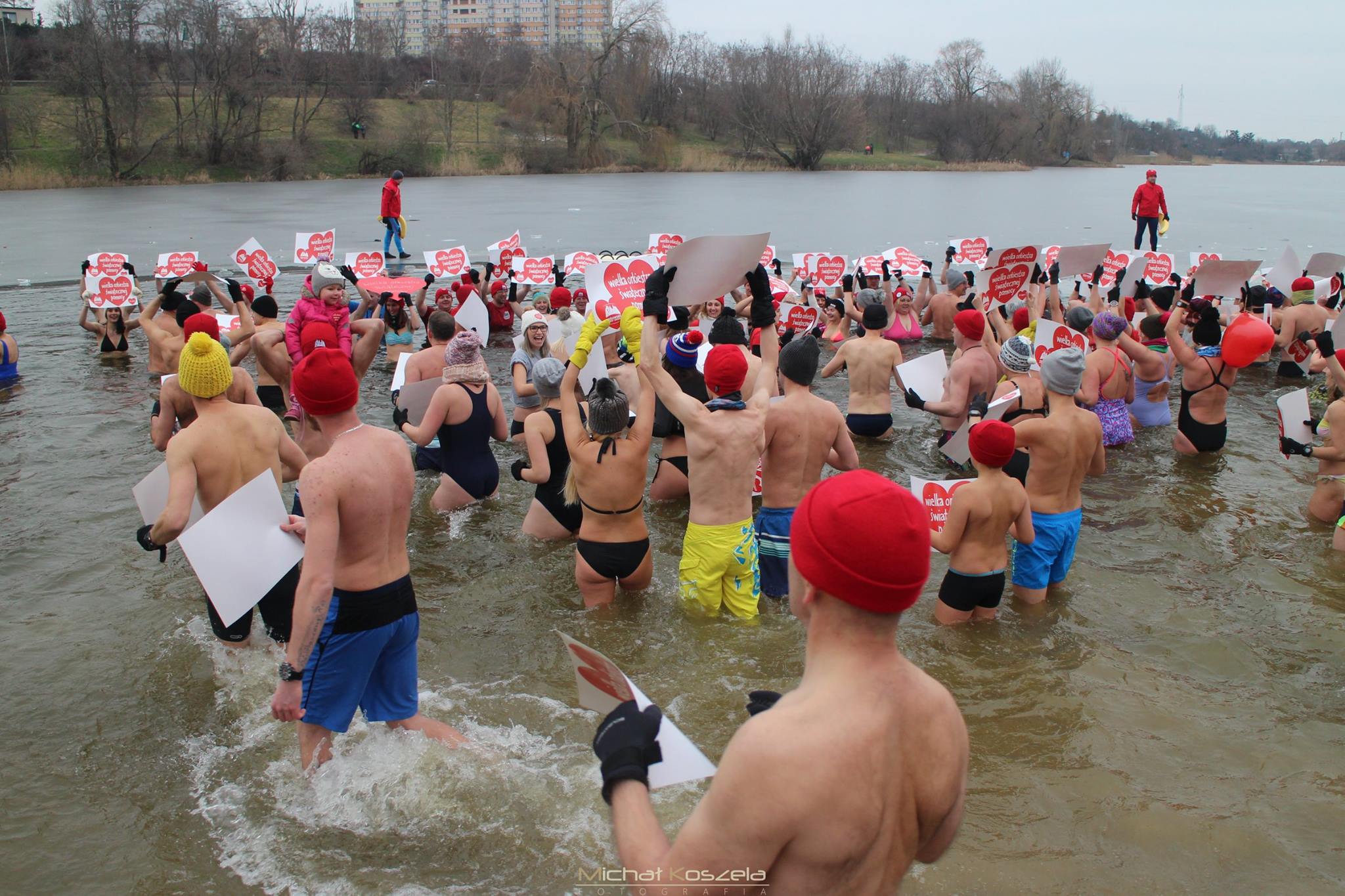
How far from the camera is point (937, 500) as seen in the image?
557cm

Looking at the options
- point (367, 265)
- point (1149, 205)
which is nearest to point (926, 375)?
point (367, 265)

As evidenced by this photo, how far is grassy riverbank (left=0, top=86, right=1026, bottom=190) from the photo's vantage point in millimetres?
41312

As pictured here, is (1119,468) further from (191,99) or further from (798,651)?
(191,99)

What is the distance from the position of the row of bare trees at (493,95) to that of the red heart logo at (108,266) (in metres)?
35.8

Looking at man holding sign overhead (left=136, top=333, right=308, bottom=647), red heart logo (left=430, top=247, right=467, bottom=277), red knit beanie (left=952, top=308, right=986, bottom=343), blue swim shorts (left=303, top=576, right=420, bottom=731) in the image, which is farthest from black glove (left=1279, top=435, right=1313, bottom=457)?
red heart logo (left=430, top=247, right=467, bottom=277)

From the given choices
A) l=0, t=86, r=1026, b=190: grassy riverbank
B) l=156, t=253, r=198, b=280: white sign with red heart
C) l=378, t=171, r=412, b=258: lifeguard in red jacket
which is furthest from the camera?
l=0, t=86, r=1026, b=190: grassy riverbank

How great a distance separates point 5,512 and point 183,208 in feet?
86.7

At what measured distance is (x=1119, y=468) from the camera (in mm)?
8500

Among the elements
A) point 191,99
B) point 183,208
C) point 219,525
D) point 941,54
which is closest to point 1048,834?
point 219,525

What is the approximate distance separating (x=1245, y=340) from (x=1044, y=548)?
3.63 metres

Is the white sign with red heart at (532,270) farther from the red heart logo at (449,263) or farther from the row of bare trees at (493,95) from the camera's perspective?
the row of bare trees at (493,95)

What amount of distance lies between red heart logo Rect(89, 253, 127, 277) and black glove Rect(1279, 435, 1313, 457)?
13.1 meters

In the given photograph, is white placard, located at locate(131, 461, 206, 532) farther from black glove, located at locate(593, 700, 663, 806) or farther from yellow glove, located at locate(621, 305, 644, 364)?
black glove, located at locate(593, 700, 663, 806)

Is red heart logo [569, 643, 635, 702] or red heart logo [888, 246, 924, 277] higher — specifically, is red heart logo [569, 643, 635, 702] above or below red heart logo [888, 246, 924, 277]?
below
